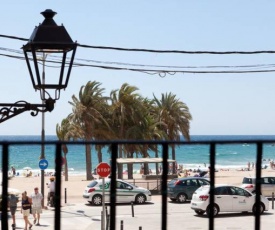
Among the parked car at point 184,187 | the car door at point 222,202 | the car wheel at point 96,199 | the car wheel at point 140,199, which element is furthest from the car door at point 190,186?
the car door at point 222,202

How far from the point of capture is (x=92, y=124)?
5772cm

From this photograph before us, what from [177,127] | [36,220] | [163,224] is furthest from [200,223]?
[177,127]

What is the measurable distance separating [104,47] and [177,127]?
5412cm

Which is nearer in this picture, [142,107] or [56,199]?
[56,199]

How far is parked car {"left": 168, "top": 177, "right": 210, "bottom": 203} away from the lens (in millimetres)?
31109

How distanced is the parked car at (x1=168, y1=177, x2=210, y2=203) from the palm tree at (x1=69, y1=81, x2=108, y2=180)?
76.2 feet

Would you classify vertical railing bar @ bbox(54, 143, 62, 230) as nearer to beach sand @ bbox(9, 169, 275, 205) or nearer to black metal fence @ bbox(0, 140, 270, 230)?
black metal fence @ bbox(0, 140, 270, 230)

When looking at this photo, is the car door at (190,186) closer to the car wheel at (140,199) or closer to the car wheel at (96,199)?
the car wheel at (140,199)

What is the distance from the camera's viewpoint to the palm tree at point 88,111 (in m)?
57.6

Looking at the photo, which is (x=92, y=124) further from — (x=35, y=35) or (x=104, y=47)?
(x=35, y=35)

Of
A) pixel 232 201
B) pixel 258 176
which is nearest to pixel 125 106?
pixel 232 201

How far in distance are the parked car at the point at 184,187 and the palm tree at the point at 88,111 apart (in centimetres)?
2322

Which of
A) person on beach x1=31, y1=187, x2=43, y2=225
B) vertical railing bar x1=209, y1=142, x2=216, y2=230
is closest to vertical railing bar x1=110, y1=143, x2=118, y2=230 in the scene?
vertical railing bar x1=209, y1=142, x2=216, y2=230

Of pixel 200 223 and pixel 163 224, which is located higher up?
pixel 163 224
